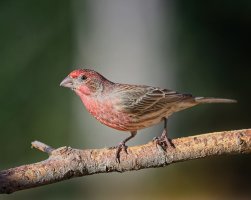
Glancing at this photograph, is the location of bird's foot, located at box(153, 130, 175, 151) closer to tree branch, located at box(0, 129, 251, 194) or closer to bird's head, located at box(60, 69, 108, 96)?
tree branch, located at box(0, 129, 251, 194)

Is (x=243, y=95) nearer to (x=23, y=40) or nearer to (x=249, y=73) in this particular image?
(x=249, y=73)

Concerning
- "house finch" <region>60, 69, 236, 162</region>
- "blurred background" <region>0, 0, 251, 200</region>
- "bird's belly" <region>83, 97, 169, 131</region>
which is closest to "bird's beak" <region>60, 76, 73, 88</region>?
"house finch" <region>60, 69, 236, 162</region>

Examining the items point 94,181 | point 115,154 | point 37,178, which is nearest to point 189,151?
point 115,154

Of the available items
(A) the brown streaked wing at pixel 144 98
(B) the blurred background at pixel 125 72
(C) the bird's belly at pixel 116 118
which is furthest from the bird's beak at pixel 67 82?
(B) the blurred background at pixel 125 72

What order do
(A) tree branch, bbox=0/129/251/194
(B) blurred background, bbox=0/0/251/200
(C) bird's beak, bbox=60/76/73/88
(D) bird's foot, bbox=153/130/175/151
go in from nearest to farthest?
(A) tree branch, bbox=0/129/251/194
(D) bird's foot, bbox=153/130/175/151
(C) bird's beak, bbox=60/76/73/88
(B) blurred background, bbox=0/0/251/200


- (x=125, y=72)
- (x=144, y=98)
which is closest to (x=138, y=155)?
(x=144, y=98)

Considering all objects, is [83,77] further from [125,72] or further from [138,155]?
[125,72]
